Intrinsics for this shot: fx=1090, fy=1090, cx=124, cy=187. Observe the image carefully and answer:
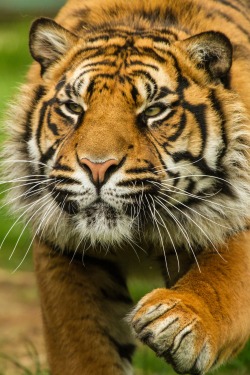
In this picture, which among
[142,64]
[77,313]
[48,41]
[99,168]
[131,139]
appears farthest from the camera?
[77,313]

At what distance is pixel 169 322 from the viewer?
11.3 feet

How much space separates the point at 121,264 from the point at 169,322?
0.77 meters

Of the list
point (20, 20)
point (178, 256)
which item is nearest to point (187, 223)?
point (178, 256)

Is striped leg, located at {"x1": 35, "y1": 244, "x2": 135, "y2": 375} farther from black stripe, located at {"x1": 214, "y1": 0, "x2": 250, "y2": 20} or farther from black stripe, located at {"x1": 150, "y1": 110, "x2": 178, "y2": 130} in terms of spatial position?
black stripe, located at {"x1": 214, "y1": 0, "x2": 250, "y2": 20}

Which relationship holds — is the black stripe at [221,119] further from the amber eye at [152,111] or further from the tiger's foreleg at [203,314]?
the tiger's foreleg at [203,314]

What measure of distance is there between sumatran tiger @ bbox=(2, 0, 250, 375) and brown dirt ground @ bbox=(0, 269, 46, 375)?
2.97 ft

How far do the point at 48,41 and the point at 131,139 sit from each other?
0.64 meters

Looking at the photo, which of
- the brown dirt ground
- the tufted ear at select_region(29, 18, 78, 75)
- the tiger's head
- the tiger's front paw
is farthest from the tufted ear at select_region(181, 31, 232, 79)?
the brown dirt ground

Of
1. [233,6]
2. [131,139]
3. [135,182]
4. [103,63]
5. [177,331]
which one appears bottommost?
[177,331]

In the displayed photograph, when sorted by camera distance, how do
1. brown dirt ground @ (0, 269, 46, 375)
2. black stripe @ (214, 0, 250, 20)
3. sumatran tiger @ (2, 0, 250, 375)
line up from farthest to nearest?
brown dirt ground @ (0, 269, 46, 375) → black stripe @ (214, 0, 250, 20) → sumatran tiger @ (2, 0, 250, 375)

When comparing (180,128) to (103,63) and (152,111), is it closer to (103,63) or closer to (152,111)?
(152,111)

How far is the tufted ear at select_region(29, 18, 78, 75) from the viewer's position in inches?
153

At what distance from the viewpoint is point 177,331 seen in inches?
135

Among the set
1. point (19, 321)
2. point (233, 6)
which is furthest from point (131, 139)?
point (19, 321)
